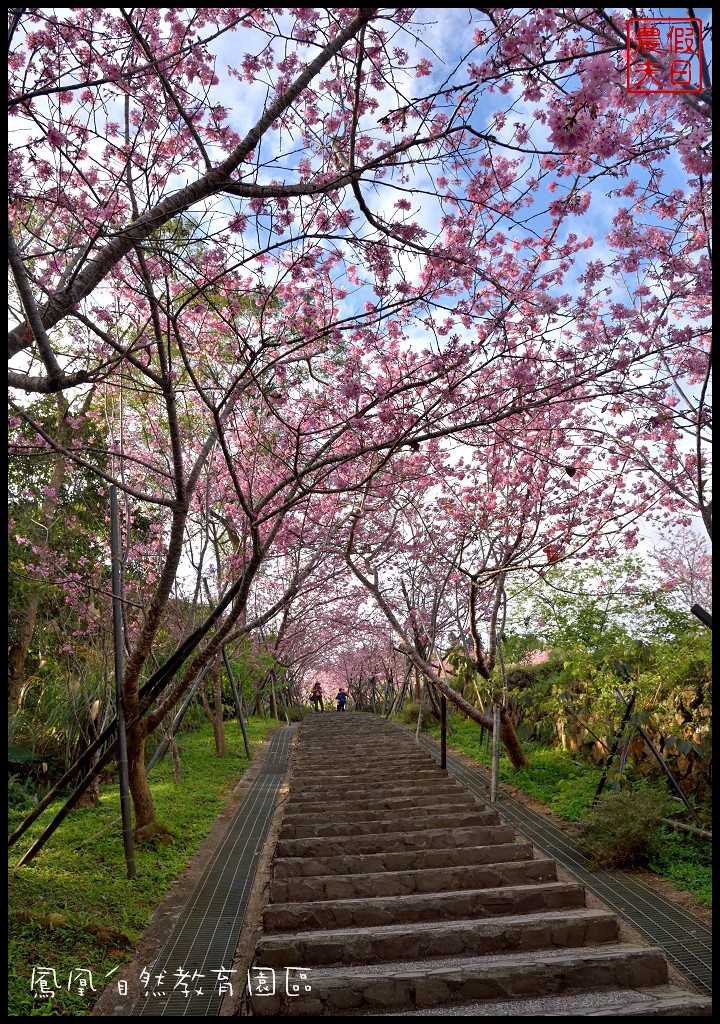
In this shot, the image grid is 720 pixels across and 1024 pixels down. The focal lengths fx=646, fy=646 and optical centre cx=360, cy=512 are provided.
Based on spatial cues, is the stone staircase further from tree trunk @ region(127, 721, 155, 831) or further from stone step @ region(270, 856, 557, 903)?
tree trunk @ region(127, 721, 155, 831)

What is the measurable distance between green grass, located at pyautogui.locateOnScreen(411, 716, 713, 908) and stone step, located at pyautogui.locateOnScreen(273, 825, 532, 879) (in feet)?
3.90

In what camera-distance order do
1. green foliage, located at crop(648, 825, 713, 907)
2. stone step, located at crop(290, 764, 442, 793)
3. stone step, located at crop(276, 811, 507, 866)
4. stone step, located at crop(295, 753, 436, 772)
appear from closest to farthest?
green foliage, located at crop(648, 825, 713, 907) < stone step, located at crop(276, 811, 507, 866) < stone step, located at crop(290, 764, 442, 793) < stone step, located at crop(295, 753, 436, 772)

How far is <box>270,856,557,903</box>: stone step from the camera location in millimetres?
4418

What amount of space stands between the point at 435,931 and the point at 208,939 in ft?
4.89

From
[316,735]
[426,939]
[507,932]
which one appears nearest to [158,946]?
[426,939]

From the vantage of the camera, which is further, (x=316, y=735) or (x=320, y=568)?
(x=316, y=735)

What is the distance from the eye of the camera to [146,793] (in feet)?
20.0

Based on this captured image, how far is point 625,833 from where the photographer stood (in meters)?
5.29

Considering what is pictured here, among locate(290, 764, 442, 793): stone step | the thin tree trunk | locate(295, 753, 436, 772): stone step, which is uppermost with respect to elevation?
the thin tree trunk

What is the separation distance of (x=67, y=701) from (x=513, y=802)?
5.44 metres

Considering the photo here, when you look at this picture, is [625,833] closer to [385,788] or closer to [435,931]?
[435,931]

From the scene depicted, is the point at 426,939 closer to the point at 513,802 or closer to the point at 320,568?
the point at 513,802

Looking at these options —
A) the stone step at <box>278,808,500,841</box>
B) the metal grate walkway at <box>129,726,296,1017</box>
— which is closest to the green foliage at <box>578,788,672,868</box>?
the stone step at <box>278,808,500,841</box>

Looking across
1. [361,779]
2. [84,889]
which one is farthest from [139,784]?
[361,779]
